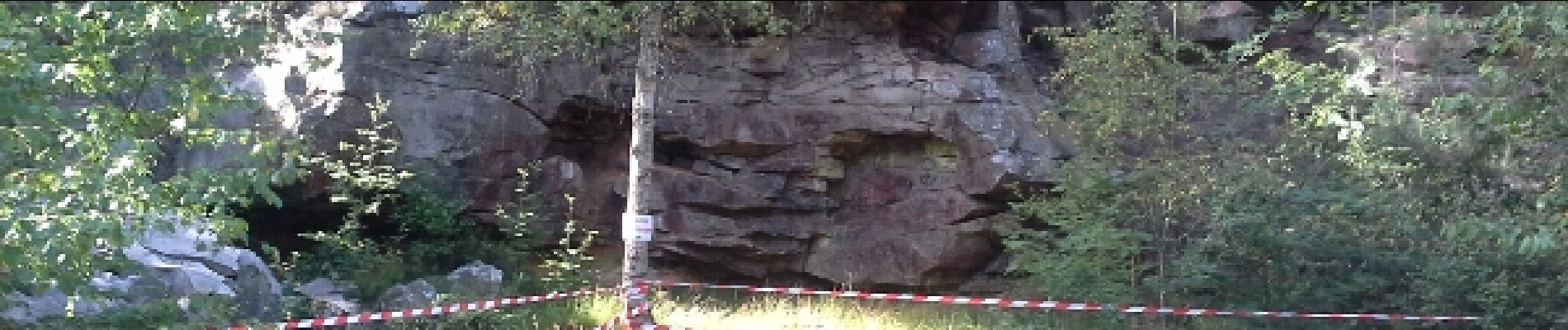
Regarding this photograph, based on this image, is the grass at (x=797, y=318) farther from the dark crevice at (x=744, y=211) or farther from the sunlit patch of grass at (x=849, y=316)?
the dark crevice at (x=744, y=211)

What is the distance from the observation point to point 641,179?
845 centimetres

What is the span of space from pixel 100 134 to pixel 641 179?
3.81 m

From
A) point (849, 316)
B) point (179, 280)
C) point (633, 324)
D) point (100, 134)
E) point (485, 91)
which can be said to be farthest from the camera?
point (485, 91)

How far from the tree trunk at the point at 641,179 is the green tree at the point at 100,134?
284 cm

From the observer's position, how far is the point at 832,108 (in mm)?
12742

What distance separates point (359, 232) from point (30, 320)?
572 cm

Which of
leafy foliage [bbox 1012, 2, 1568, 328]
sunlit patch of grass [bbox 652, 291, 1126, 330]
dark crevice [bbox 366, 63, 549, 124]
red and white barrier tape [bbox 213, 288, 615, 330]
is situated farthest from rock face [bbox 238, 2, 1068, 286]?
red and white barrier tape [bbox 213, 288, 615, 330]

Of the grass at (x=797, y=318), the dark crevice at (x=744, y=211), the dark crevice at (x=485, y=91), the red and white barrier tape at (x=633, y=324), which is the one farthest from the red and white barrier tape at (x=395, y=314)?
the dark crevice at (x=485, y=91)

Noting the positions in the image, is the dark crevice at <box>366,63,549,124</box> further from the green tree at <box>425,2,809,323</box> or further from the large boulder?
the large boulder

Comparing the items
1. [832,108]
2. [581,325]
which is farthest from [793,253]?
[581,325]

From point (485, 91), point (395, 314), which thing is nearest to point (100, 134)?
point (395, 314)

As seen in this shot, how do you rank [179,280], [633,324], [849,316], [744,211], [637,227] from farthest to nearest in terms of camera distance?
[744,211] < [849,316] < [637,227] < [633,324] < [179,280]

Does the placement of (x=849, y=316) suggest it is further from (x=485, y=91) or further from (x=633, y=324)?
(x=485, y=91)

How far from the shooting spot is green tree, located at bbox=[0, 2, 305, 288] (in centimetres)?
478
